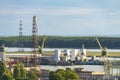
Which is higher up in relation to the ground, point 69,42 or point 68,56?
point 69,42

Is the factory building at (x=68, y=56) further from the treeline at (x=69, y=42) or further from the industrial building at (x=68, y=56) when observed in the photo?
the treeline at (x=69, y=42)

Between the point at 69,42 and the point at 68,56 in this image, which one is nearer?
the point at 68,56

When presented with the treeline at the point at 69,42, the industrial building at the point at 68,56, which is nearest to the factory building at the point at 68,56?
the industrial building at the point at 68,56

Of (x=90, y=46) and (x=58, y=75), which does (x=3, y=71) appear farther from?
(x=90, y=46)

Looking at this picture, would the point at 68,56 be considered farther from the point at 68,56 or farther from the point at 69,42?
the point at 69,42

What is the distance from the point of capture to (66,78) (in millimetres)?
34781

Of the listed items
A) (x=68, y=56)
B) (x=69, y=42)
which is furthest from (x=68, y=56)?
(x=69, y=42)

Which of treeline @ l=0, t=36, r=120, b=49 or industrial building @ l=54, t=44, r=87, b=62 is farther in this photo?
treeline @ l=0, t=36, r=120, b=49

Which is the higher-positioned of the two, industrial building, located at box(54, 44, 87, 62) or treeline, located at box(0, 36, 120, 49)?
treeline, located at box(0, 36, 120, 49)

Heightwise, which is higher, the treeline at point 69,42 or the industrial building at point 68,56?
the treeline at point 69,42

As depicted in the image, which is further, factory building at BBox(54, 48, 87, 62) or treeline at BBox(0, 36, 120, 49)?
treeline at BBox(0, 36, 120, 49)

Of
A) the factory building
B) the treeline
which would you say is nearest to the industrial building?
the factory building

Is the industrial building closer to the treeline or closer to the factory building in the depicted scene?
the factory building

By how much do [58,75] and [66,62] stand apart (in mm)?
35388
